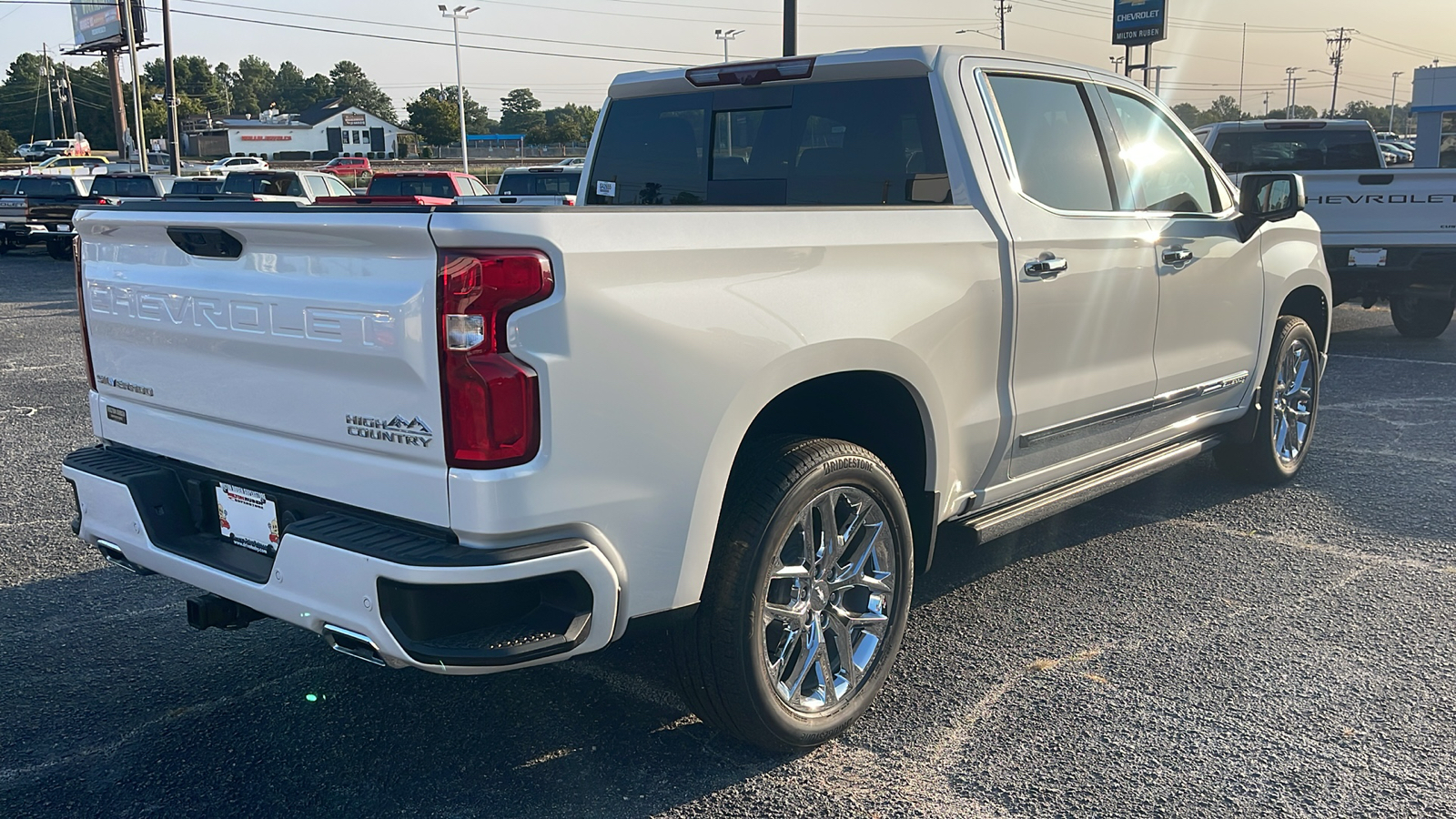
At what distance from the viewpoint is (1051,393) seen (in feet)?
13.3

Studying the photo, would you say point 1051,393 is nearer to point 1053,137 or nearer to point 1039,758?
point 1053,137

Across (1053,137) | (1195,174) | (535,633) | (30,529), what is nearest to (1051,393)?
(1053,137)

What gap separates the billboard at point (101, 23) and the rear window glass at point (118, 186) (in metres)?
26.3

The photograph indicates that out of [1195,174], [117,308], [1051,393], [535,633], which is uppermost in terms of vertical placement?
[1195,174]

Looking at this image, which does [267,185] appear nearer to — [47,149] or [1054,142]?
[1054,142]

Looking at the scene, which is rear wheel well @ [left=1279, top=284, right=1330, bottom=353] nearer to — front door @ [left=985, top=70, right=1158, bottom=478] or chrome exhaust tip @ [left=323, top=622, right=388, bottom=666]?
front door @ [left=985, top=70, right=1158, bottom=478]

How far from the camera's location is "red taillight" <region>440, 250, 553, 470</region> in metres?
2.46

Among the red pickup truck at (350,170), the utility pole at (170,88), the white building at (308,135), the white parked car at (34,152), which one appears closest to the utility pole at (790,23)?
the utility pole at (170,88)

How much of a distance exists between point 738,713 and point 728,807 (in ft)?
0.77

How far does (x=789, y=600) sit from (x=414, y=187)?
868 inches

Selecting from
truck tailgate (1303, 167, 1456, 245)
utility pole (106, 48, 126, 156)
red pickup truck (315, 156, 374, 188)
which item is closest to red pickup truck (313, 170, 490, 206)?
truck tailgate (1303, 167, 1456, 245)

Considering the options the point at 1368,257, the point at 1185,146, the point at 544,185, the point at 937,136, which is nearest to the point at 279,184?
the point at 544,185

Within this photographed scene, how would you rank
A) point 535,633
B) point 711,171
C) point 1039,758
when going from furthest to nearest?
point 711,171 → point 1039,758 → point 535,633

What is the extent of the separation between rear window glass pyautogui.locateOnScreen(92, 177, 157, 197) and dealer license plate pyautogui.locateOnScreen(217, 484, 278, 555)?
2330 centimetres
